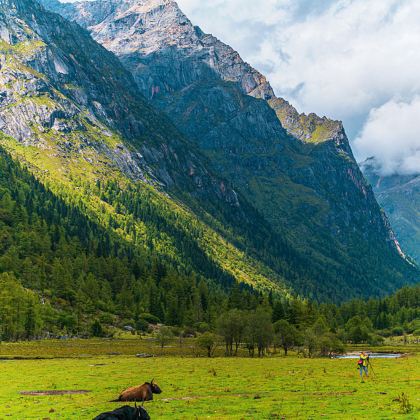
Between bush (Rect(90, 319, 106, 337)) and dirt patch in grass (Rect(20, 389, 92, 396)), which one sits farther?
bush (Rect(90, 319, 106, 337))

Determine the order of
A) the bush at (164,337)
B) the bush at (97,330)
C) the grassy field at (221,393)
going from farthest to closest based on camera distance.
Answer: the bush at (97,330)
the bush at (164,337)
the grassy field at (221,393)

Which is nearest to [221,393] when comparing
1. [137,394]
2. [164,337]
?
[137,394]

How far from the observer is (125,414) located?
114 ft

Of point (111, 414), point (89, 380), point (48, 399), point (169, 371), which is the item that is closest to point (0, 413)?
point (48, 399)

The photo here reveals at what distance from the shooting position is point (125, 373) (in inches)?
2783

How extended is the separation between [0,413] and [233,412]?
18.9m

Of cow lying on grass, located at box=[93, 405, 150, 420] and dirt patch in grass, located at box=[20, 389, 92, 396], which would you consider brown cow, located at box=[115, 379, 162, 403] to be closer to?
cow lying on grass, located at box=[93, 405, 150, 420]

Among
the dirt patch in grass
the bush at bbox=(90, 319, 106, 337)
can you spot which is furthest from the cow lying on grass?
the bush at bbox=(90, 319, 106, 337)

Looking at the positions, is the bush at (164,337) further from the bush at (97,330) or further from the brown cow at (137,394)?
the brown cow at (137,394)

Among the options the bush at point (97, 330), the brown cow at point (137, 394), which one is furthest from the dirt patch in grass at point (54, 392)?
the bush at point (97, 330)

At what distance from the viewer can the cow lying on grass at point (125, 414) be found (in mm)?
33844

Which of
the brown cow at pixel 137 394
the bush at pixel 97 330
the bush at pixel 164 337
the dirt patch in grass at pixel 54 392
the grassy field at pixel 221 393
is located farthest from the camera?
the bush at pixel 97 330

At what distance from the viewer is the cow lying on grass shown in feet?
111

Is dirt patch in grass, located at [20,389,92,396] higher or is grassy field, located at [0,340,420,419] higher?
grassy field, located at [0,340,420,419]
